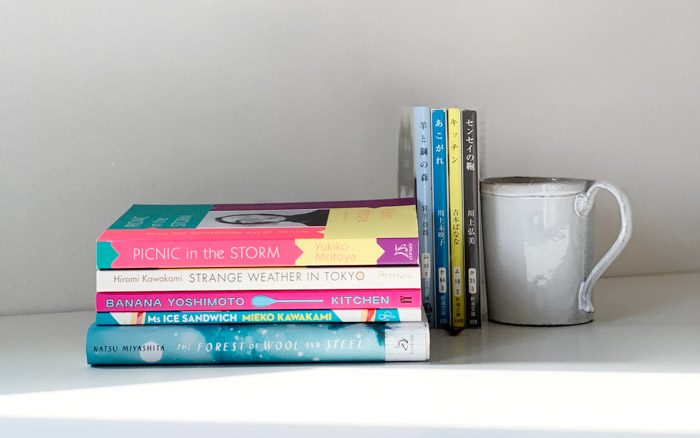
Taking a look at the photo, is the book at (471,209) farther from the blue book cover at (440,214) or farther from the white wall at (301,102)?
the white wall at (301,102)

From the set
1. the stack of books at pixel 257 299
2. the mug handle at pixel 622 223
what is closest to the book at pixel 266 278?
the stack of books at pixel 257 299

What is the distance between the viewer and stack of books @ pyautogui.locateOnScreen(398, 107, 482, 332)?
1.05 meters

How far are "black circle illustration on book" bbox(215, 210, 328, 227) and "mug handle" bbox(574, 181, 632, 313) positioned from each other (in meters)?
0.28

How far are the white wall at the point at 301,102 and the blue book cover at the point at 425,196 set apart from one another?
8.8 inches

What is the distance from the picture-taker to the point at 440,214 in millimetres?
1054

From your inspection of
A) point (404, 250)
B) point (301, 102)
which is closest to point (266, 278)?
point (404, 250)

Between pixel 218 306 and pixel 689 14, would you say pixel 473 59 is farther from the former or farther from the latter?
pixel 218 306

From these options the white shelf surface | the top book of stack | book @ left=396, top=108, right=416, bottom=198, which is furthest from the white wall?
the top book of stack

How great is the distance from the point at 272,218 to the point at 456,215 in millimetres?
204

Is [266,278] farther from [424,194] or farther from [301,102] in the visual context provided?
[301,102]

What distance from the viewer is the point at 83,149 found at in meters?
1.20

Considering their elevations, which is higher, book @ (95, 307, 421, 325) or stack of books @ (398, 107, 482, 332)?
stack of books @ (398, 107, 482, 332)

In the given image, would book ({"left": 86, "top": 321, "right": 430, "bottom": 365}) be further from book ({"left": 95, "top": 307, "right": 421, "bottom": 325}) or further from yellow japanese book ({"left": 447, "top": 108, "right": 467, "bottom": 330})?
yellow japanese book ({"left": 447, "top": 108, "right": 467, "bottom": 330})

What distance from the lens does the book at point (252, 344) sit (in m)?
0.90
